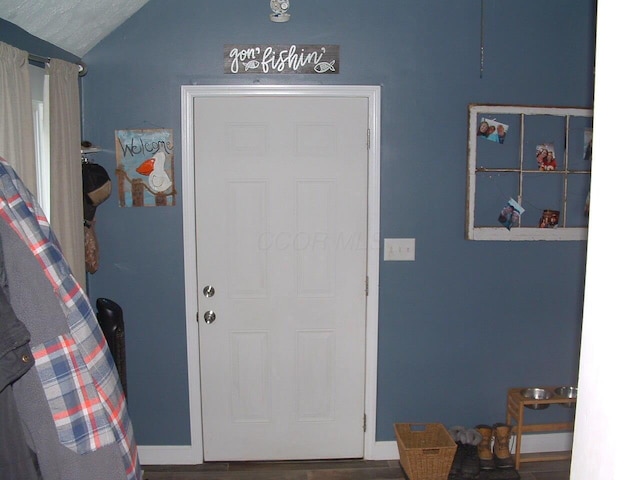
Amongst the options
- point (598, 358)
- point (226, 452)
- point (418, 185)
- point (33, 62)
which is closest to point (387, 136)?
point (418, 185)

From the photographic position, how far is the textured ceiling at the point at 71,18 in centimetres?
201

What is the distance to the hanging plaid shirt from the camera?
1.14m

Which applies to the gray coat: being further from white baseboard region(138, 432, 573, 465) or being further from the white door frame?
white baseboard region(138, 432, 573, 465)

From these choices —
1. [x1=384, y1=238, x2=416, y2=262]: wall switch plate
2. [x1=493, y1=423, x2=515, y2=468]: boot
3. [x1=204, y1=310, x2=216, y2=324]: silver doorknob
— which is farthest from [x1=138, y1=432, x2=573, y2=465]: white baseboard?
[x1=384, y1=238, x2=416, y2=262]: wall switch plate

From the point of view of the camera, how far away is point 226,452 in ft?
9.88

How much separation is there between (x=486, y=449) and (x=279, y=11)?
251 cm

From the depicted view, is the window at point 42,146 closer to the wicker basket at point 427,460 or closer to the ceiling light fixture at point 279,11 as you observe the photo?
the ceiling light fixture at point 279,11

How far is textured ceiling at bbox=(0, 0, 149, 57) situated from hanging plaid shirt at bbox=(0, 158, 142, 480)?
1.08 m

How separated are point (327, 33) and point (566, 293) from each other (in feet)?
6.30

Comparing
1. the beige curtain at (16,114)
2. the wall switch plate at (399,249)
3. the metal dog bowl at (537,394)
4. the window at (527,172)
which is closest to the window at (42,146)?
the beige curtain at (16,114)

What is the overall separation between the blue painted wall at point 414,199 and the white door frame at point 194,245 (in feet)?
0.14

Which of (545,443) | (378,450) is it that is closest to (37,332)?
(378,450)

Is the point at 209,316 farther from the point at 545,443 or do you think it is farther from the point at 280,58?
the point at 545,443

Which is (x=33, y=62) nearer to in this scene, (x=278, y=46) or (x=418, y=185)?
(x=278, y=46)
